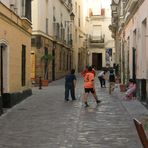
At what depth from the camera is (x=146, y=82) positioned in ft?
60.2

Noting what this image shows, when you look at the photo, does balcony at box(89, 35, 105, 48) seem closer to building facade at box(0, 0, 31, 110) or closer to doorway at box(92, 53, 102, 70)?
doorway at box(92, 53, 102, 70)

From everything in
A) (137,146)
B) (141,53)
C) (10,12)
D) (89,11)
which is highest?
(89,11)

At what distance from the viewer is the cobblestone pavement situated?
10609 millimetres

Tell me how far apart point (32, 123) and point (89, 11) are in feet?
196

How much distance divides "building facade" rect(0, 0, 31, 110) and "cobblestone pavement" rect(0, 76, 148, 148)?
811mm

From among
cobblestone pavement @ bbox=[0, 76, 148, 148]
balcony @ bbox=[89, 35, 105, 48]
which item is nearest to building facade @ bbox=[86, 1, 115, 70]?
balcony @ bbox=[89, 35, 105, 48]

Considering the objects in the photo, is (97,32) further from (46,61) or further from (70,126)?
(70,126)

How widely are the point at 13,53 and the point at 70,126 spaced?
7512mm

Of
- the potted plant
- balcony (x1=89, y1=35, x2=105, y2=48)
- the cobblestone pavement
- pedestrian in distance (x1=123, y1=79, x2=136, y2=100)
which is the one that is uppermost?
balcony (x1=89, y1=35, x2=105, y2=48)

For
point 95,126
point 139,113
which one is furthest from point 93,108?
point 95,126

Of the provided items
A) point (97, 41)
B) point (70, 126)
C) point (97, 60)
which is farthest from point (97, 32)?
point (70, 126)

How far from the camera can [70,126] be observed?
13.1 metres

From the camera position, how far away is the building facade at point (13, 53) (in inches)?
715

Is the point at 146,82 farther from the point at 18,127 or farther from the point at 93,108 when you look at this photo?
the point at 18,127
